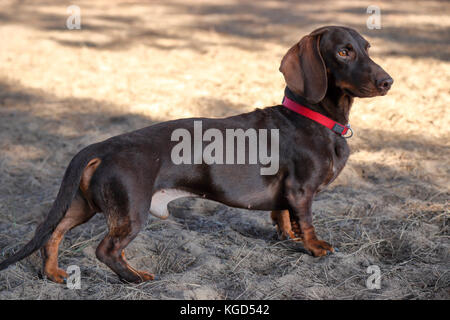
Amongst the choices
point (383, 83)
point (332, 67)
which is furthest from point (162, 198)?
point (383, 83)

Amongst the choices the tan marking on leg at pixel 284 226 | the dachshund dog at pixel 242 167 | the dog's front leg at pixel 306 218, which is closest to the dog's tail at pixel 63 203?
the dachshund dog at pixel 242 167

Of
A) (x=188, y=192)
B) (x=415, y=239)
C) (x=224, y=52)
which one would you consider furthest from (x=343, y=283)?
(x=224, y=52)

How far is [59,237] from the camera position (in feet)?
10.4

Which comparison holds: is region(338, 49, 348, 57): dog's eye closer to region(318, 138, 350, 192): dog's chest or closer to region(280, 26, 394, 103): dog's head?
region(280, 26, 394, 103): dog's head

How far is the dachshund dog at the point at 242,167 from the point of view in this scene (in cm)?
296

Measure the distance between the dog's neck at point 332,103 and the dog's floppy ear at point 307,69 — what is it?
93 millimetres

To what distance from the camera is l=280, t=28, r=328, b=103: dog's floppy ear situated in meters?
3.29

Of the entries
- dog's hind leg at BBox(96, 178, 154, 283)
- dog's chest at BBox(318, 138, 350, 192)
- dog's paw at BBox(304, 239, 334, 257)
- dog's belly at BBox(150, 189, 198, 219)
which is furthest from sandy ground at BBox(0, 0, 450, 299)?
dog's chest at BBox(318, 138, 350, 192)

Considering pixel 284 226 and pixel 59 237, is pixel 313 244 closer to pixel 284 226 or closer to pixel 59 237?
pixel 284 226

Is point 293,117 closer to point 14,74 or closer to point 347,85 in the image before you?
point 347,85

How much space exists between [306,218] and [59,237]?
150 cm

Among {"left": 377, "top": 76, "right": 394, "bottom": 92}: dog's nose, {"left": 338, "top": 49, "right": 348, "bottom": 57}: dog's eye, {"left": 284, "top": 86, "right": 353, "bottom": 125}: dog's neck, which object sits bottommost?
{"left": 284, "top": 86, "right": 353, "bottom": 125}: dog's neck

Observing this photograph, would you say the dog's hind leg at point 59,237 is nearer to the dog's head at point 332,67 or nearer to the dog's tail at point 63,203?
the dog's tail at point 63,203
